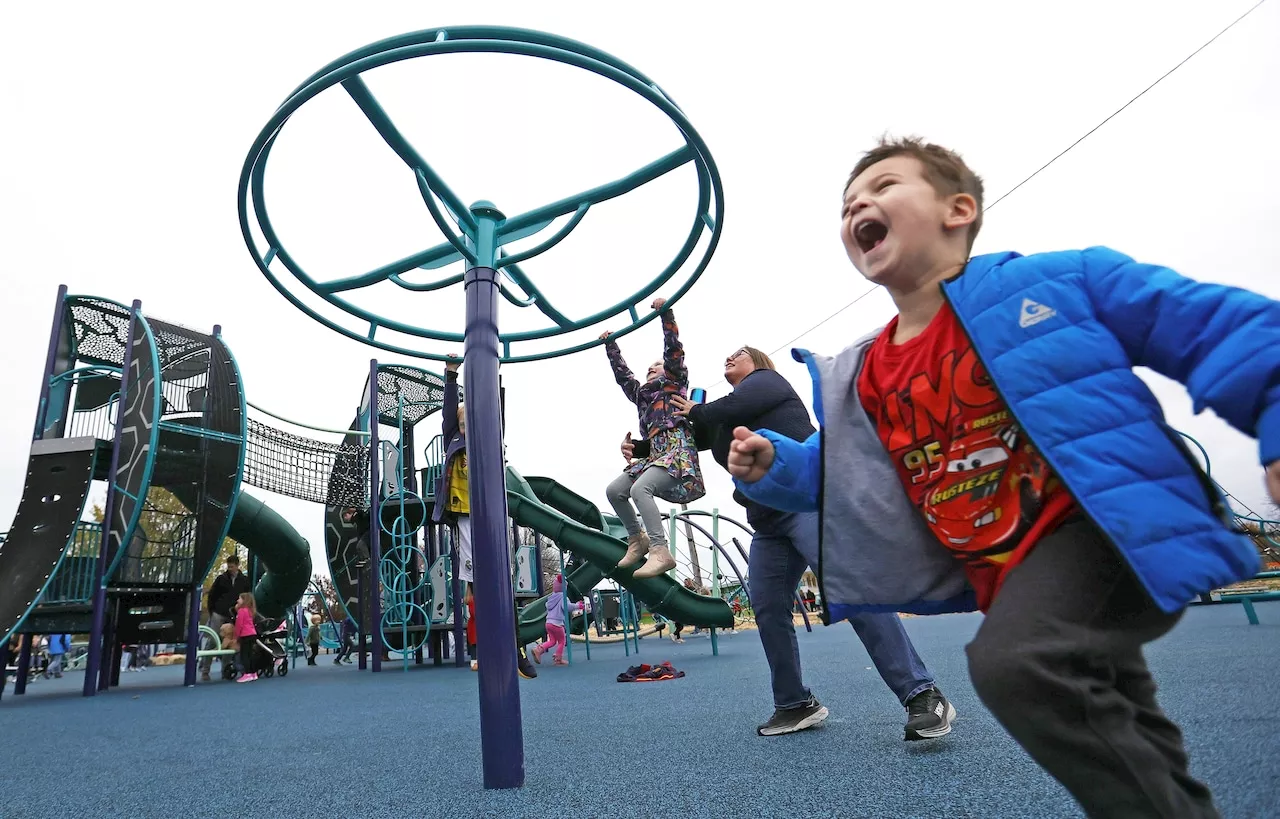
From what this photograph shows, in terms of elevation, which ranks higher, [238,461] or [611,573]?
[238,461]

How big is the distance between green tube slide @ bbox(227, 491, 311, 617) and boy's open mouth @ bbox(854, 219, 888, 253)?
35.1ft

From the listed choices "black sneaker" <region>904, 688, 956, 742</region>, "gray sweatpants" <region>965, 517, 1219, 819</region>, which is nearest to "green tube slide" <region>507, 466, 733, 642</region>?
"black sneaker" <region>904, 688, 956, 742</region>

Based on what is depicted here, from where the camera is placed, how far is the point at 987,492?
3.50 ft

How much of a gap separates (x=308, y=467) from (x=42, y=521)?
4052 millimetres

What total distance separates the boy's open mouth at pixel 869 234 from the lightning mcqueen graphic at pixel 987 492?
396 mm

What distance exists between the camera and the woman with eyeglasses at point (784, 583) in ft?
7.41

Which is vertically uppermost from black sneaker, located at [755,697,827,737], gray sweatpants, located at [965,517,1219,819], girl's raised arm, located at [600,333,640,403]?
girl's raised arm, located at [600,333,640,403]

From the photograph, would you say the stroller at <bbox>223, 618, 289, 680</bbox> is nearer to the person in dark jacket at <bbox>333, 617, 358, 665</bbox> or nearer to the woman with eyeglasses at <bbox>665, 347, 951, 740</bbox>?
the person in dark jacket at <bbox>333, 617, 358, 665</bbox>

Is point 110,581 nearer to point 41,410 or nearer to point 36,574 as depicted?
point 36,574

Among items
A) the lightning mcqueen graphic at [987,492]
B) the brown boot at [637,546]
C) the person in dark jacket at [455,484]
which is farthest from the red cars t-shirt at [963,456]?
the person in dark jacket at [455,484]

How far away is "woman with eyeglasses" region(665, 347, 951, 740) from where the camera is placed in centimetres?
226

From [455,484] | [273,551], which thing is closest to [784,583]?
[455,484]

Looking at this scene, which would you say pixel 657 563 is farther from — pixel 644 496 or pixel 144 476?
pixel 144 476

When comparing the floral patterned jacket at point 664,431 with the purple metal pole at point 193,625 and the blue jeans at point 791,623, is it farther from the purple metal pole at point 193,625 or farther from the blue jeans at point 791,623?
the purple metal pole at point 193,625
